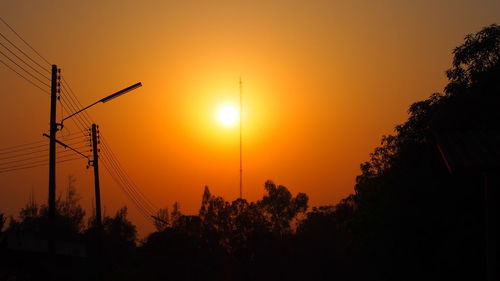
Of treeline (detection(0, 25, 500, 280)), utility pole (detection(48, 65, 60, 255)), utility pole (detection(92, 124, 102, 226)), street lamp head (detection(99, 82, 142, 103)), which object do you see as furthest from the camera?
utility pole (detection(92, 124, 102, 226))

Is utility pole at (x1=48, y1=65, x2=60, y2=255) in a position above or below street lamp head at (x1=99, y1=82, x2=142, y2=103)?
below

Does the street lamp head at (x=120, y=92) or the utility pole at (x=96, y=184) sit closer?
the street lamp head at (x=120, y=92)

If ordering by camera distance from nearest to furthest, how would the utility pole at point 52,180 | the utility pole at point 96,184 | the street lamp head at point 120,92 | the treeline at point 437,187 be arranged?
the treeline at point 437,187 < the utility pole at point 52,180 < the street lamp head at point 120,92 < the utility pole at point 96,184

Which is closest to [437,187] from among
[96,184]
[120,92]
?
[120,92]

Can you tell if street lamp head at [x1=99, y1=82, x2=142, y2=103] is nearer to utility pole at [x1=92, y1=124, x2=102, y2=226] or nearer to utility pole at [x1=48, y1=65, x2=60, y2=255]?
utility pole at [x1=48, y1=65, x2=60, y2=255]

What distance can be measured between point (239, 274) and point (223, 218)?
42.7ft

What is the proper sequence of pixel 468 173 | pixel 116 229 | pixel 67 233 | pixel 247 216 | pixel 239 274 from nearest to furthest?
pixel 468 173, pixel 239 274, pixel 247 216, pixel 67 233, pixel 116 229

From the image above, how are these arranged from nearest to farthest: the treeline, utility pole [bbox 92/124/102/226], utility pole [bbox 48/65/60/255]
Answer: the treeline < utility pole [bbox 48/65/60/255] < utility pole [bbox 92/124/102/226]

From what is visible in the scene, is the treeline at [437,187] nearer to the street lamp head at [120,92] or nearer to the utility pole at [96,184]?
the utility pole at [96,184]

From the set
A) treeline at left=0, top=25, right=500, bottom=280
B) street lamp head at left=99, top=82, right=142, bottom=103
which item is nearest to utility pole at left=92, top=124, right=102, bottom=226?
treeline at left=0, top=25, right=500, bottom=280

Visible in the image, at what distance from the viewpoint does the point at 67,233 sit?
7381 centimetres

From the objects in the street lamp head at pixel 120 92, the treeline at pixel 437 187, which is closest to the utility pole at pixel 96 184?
the treeline at pixel 437 187

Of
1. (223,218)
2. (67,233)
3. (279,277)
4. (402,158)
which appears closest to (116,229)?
(67,233)

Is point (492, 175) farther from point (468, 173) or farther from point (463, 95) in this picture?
point (463, 95)
